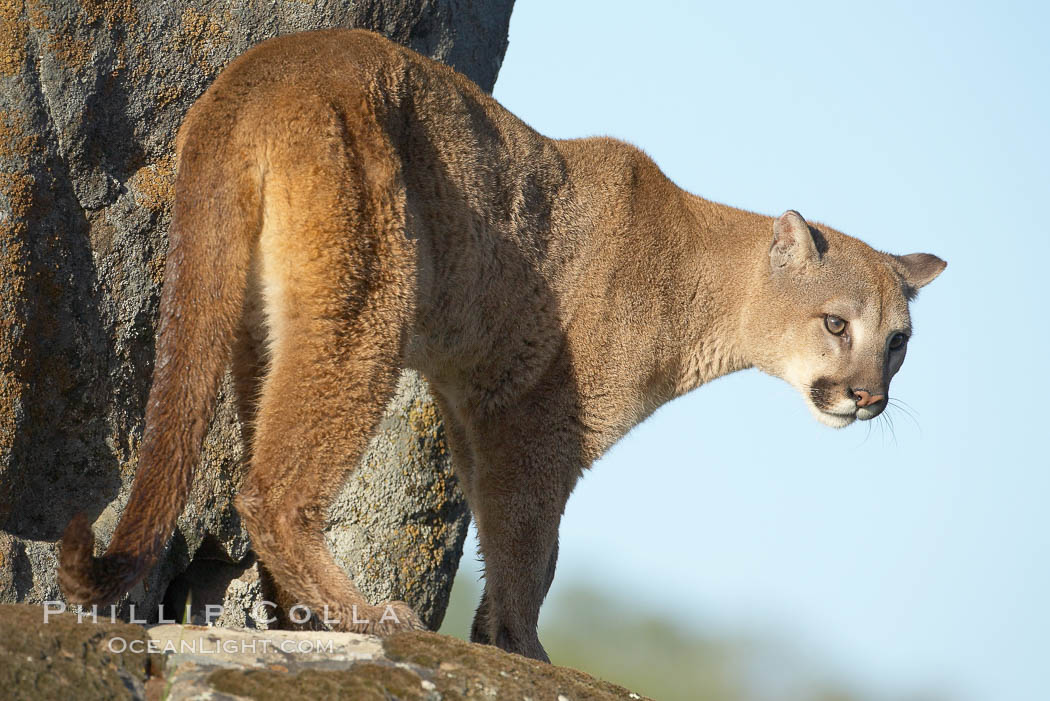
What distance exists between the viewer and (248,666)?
3.46 meters

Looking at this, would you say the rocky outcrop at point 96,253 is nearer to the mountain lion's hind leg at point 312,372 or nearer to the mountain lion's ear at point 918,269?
the mountain lion's hind leg at point 312,372

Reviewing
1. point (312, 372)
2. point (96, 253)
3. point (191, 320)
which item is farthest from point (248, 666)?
point (96, 253)

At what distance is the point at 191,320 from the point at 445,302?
1.43 meters

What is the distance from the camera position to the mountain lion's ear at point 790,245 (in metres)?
6.48

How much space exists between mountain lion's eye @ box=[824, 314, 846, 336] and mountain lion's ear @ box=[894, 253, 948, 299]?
2.39 ft

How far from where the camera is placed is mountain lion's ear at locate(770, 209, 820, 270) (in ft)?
21.2

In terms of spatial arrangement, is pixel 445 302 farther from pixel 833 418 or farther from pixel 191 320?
pixel 833 418

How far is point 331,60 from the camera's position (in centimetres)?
486

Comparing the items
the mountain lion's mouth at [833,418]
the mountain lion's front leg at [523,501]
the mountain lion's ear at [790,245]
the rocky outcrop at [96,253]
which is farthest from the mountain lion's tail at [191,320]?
the mountain lion's mouth at [833,418]

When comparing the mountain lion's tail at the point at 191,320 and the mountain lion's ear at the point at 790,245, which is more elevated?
the mountain lion's ear at the point at 790,245

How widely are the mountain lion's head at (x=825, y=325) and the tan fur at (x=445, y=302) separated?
12mm

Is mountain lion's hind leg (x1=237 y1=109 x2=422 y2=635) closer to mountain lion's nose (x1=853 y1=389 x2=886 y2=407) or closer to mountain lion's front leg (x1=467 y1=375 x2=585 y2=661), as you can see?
mountain lion's front leg (x1=467 y1=375 x2=585 y2=661)

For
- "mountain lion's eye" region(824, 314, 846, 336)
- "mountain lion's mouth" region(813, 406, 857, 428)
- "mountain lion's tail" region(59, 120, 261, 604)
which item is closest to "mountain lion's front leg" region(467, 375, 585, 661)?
"mountain lion's mouth" region(813, 406, 857, 428)

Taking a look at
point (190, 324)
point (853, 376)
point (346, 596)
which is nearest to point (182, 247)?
point (190, 324)
